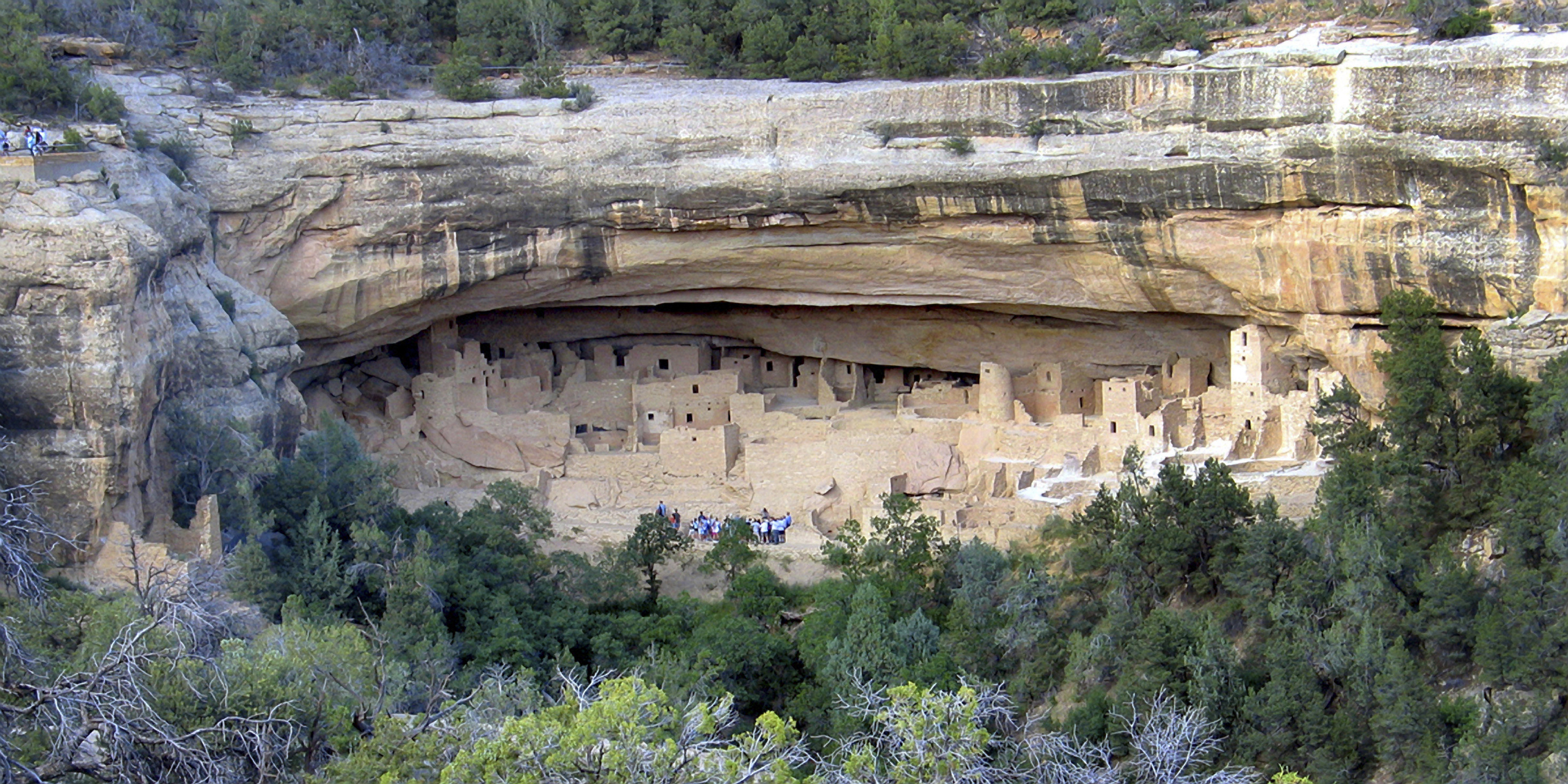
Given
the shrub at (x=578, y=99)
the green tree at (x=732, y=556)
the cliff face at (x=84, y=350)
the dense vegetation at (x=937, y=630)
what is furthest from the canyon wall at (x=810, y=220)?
the green tree at (x=732, y=556)

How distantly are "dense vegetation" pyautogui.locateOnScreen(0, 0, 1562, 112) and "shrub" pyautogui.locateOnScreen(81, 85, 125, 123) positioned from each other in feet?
0.62

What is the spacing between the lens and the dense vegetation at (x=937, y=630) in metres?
9.96

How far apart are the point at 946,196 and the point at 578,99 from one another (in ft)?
13.9

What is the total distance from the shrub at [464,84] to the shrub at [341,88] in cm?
100

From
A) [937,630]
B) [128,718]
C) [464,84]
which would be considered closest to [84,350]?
[464,84]

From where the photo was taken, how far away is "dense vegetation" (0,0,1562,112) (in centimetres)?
1864

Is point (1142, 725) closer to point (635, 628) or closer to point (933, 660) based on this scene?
point (933, 660)

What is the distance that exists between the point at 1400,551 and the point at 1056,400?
636 cm

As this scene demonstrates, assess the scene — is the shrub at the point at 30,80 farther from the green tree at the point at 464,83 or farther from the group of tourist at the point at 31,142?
the green tree at the point at 464,83

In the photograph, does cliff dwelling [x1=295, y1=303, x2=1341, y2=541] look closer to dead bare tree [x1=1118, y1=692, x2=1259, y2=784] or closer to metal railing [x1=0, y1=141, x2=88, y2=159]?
dead bare tree [x1=1118, y1=692, x2=1259, y2=784]

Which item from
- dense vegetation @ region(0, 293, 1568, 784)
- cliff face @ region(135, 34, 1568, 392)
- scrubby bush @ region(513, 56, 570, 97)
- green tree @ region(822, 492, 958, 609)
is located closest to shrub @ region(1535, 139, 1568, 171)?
cliff face @ region(135, 34, 1568, 392)

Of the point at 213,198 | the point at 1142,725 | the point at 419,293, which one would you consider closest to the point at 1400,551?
the point at 1142,725

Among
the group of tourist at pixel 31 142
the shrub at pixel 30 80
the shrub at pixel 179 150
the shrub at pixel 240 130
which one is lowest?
the shrub at pixel 179 150

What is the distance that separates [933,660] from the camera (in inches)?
651
